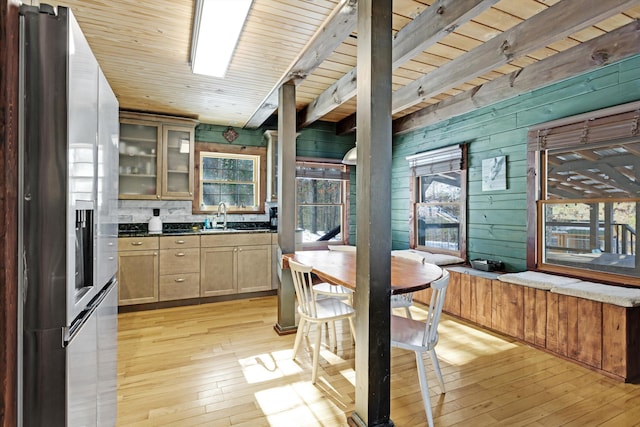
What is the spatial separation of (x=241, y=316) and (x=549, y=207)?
3593 millimetres

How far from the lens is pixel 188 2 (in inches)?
80.4

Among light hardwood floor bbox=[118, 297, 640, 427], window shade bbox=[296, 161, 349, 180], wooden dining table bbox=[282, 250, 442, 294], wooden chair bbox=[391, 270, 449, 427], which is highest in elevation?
window shade bbox=[296, 161, 349, 180]

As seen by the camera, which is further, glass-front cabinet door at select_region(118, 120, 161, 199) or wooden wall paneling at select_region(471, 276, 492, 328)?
glass-front cabinet door at select_region(118, 120, 161, 199)

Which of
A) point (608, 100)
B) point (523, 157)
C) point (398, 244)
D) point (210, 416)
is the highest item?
point (608, 100)

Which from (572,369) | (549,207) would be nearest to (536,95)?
(549,207)

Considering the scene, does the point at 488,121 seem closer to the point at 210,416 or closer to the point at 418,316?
the point at 418,316

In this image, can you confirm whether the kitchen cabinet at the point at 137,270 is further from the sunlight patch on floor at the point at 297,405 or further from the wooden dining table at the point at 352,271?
the sunlight patch on floor at the point at 297,405

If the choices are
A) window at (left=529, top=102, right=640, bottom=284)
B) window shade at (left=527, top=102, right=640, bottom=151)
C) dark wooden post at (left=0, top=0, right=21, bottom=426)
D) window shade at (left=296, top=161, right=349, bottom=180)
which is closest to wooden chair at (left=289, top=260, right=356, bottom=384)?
dark wooden post at (left=0, top=0, right=21, bottom=426)

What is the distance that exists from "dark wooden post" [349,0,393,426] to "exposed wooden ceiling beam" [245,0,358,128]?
375 millimetres

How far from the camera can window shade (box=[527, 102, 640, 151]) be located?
2722 millimetres

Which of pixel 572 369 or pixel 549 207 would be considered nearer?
pixel 572 369

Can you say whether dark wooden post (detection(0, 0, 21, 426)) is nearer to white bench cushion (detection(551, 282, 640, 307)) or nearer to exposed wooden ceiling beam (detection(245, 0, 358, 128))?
exposed wooden ceiling beam (detection(245, 0, 358, 128))

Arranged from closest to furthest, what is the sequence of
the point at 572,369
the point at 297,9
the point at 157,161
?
1. the point at 297,9
2. the point at 572,369
3. the point at 157,161

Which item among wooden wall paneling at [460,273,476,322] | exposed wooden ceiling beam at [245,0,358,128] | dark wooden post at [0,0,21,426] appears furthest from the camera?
wooden wall paneling at [460,273,476,322]
